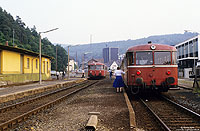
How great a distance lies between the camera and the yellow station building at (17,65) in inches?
883

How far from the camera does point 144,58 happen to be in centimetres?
1113

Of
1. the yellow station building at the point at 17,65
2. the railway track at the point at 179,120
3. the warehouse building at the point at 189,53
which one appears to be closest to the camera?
the railway track at the point at 179,120

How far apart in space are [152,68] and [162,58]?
0.75 metres

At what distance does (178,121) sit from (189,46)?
5069cm

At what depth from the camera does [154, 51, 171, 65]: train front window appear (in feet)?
36.3

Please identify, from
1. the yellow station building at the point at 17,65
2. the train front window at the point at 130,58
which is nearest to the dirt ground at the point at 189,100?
the train front window at the point at 130,58

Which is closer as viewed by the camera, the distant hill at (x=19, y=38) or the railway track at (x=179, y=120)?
the railway track at (x=179, y=120)

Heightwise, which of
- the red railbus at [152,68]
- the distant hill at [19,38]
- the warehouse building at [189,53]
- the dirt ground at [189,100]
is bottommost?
the dirt ground at [189,100]

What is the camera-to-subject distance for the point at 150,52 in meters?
11.2

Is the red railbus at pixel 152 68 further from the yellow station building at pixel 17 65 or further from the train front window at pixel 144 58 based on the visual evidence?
the yellow station building at pixel 17 65

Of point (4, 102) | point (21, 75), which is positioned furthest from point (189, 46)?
point (4, 102)

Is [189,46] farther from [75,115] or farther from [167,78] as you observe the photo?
[75,115]

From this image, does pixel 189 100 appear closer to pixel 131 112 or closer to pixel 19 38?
pixel 131 112

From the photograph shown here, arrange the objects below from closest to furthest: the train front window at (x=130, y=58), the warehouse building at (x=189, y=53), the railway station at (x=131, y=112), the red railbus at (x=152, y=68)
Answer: the railway station at (x=131, y=112), the red railbus at (x=152, y=68), the train front window at (x=130, y=58), the warehouse building at (x=189, y=53)
